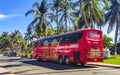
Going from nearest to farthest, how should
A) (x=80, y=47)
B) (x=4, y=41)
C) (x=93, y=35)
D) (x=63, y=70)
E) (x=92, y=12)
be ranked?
(x=63, y=70)
(x=80, y=47)
(x=93, y=35)
(x=92, y=12)
(x=4, y=41)

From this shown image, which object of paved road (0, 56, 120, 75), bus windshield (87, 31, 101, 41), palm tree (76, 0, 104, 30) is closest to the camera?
paved road (0, 56, 120, 75)

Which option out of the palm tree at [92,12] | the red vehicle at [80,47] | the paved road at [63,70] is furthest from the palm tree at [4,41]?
the paved road at [63,70]

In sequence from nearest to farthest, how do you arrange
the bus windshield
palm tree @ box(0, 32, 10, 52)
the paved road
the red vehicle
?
1. the paved road
2. the red vehicle
3. the bus windshield
4. palm tree @ box(0, 32, 10, 52)

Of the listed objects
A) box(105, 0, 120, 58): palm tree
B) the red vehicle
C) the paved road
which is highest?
box(105, 0, 120, 58): palm tree

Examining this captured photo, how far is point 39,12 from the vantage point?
6462 centimetres

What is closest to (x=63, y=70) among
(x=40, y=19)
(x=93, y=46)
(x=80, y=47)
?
(x=80, y=47)

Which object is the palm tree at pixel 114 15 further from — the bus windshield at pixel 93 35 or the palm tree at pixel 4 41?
the palm tree at pixel 4 41

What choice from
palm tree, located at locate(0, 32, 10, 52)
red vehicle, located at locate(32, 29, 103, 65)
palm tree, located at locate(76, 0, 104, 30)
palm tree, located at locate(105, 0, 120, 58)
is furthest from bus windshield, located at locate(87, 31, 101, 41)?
palm tree, located at locate(0, 32, 10, 52)

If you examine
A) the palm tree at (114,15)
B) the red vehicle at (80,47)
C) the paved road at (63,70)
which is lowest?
the paved road at (63,70)

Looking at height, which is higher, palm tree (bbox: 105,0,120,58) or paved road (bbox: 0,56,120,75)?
palm tree (bbox: 105,0,120,58)

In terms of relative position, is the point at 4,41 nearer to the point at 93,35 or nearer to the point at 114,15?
the point at 114,15

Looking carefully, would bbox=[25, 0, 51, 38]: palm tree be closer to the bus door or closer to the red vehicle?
the red vehicle

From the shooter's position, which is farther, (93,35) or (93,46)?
(93,35)

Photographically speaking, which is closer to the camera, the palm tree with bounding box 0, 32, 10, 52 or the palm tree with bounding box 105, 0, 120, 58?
the palm tree with bounding box 105, 0, 120, 58
